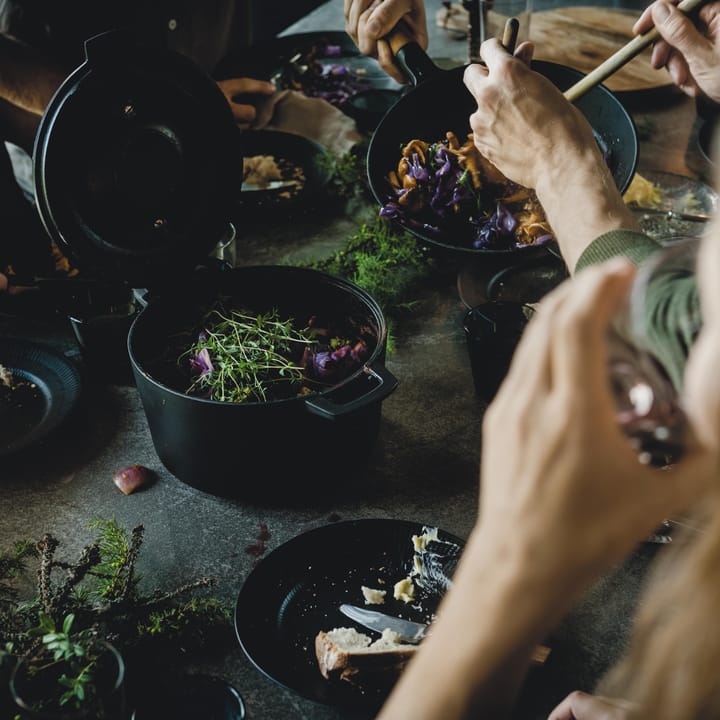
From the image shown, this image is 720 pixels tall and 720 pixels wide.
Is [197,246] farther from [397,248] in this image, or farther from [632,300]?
[632,300]

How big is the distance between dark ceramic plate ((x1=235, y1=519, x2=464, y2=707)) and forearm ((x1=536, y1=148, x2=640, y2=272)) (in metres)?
0.43

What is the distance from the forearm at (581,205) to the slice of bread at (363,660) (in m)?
0.52

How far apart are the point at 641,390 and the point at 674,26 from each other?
1206mm

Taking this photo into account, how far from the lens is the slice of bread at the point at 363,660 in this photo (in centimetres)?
99

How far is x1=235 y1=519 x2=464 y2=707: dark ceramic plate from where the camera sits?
39.8 inches

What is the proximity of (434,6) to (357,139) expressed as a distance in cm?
134

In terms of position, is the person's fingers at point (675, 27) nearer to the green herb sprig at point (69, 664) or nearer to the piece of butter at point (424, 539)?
the piece of butter at point (424, 539)

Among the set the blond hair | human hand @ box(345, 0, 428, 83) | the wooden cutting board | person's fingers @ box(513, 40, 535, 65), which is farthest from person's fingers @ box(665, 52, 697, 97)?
the blond hair

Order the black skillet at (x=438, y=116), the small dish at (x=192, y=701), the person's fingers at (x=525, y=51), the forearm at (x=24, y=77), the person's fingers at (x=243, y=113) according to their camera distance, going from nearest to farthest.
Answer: the small dish at (x=192, y=701) < the person's fingers at (x=525, y=51) < the black skillet at (x=438, y=116) < the forearm at (x=24, y=77) < the person's fingers at (x=243, y=113)

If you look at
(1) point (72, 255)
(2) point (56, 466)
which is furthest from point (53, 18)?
(2) point (56, 466)

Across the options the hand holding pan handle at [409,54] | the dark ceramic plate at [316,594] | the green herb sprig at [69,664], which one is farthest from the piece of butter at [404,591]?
the hand holding pan handle at [409,54]

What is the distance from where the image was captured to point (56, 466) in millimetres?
1399

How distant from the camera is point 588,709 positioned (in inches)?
35.3

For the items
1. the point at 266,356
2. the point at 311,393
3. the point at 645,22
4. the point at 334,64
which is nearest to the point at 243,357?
the point at 266,356
